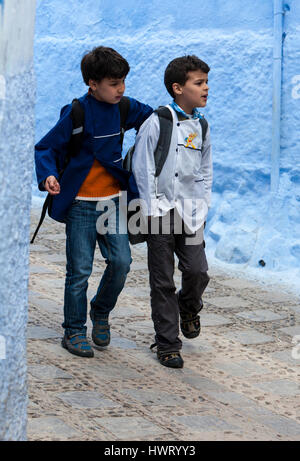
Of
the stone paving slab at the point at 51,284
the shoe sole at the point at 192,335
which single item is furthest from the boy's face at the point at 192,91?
the stone paving slab at the point at 51,284

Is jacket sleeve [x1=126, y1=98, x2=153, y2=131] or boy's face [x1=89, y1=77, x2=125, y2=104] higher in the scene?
boy's face [x1=89, y1=77, x2=125, y2=104]

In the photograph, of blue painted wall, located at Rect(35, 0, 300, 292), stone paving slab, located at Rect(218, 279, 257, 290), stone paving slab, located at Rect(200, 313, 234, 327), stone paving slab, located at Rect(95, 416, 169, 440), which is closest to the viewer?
stone paving slab, located at Rect(95, 416, 169, 440)

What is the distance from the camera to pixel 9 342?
9.96 feet

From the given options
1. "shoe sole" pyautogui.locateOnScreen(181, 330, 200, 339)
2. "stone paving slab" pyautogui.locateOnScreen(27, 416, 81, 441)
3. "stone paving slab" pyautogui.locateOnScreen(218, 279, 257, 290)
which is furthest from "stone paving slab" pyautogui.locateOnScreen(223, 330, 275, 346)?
"stone paving slab" pyautogui.locateOnScreen(27, 416, 81, 441)

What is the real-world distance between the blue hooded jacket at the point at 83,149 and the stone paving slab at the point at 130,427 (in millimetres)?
1298

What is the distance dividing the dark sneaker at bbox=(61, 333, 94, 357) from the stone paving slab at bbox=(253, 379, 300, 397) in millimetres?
919

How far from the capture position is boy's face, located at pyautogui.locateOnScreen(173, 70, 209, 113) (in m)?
4.86

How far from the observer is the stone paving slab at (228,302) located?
6.41m

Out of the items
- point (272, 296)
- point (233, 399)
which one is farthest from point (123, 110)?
point (272, 296)

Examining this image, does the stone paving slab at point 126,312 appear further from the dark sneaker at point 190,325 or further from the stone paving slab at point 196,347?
the dark sneaker at point 190,325

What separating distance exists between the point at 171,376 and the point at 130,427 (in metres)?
0.93

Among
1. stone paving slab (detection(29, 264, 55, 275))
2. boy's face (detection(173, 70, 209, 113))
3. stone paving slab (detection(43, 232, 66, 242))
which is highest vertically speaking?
boy's face (detection(173, 70, 209, 113))

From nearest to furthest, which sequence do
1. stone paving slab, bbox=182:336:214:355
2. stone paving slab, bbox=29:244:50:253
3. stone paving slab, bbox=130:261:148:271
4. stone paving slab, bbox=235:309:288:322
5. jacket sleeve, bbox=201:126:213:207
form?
jacket sleeve, bbox=201:126:213:207 → stone paving slab, bbox=182:336:214:355 → stone paving slab, bbox=235:309:288:322 → stone paving slab, bbox=130:261:148:271 → stone paving slab, bbox=29:244:50:253

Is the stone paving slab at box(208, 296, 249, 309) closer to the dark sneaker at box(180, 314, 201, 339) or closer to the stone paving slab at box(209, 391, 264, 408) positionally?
the dark sneaker at box(180, 314, 201, 339)
